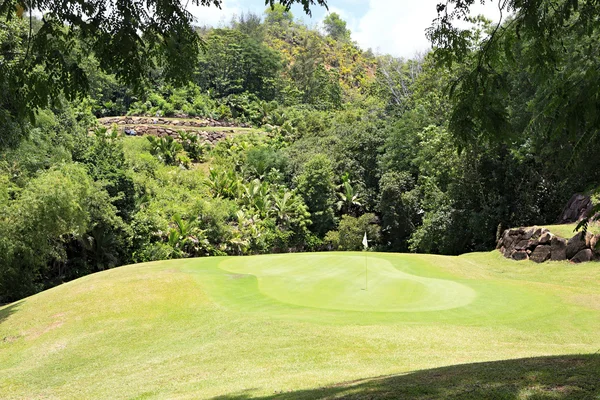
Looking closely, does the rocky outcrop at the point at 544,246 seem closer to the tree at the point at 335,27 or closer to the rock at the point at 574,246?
the rock at the point at 574,246

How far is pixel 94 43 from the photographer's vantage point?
5.40m

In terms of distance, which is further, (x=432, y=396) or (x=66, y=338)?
(x=66, y=338)

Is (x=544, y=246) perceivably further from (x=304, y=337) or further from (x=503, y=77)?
(x=503, y=77)

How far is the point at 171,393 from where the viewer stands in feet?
26.2

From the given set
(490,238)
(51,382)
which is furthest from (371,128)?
(51,382)

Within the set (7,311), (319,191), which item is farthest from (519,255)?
(319,191)

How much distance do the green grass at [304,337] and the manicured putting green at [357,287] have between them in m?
0.07

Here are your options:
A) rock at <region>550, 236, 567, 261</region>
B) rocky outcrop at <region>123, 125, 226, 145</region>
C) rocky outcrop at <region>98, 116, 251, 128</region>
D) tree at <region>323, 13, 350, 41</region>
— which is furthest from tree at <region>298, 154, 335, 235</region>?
tree at <region>323, 13, 350, 41</region>

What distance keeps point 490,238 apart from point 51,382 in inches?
973

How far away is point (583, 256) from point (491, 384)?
16.5m

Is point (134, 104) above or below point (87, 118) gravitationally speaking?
above

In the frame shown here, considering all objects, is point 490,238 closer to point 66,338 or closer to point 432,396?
point 66,338

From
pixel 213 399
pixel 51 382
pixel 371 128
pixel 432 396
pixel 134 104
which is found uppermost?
pixel 134 104

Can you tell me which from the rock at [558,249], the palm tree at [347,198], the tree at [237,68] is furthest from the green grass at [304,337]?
the tree at [237,68]
